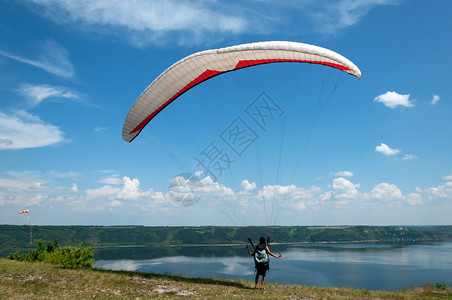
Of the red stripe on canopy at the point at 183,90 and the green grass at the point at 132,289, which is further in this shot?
the red stripe on canopy at the point at 183,90

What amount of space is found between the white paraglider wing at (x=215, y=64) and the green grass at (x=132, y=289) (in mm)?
7583

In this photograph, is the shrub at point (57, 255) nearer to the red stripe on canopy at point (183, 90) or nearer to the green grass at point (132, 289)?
the green grass at point (132, 289)

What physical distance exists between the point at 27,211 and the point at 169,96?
78.7ft

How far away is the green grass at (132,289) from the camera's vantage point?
31.9ft

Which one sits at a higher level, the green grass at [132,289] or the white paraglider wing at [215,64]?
the white paraglider wing at [215,64]

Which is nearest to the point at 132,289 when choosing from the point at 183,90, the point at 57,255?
the point at 183,90

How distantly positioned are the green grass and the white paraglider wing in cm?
758

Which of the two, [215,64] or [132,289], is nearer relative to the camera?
[132,289]

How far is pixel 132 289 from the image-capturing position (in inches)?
408

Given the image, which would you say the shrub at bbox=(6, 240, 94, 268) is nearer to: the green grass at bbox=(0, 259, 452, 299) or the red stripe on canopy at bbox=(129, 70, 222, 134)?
the green grass at bbox=(0, 259, 452, 299)

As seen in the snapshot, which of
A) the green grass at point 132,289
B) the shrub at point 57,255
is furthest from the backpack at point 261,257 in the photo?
the shrub at point 57,255

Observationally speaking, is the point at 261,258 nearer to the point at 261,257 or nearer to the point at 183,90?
the point at 261,257

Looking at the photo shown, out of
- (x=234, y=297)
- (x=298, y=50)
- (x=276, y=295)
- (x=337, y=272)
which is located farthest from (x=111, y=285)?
(x=337, y=272)

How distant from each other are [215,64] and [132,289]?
9.52 meters
